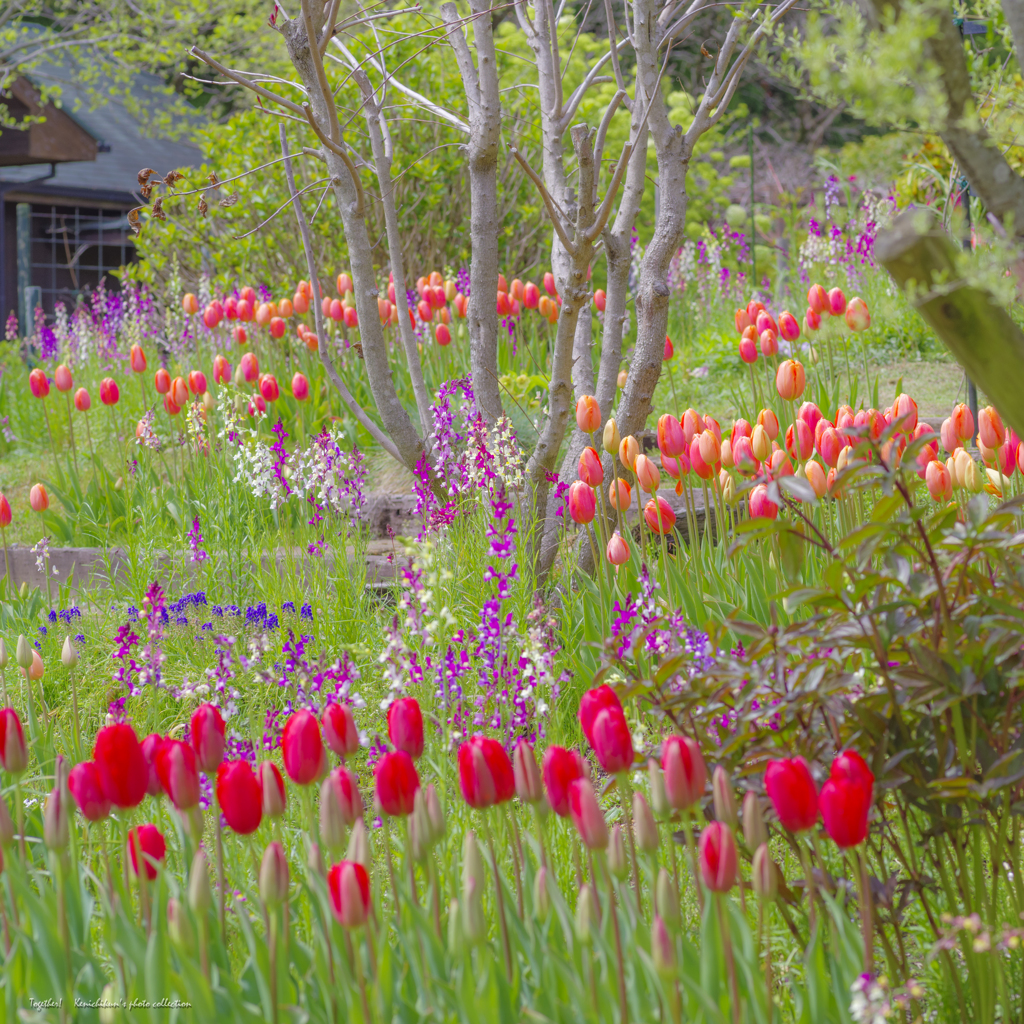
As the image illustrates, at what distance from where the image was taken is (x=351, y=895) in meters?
1.29

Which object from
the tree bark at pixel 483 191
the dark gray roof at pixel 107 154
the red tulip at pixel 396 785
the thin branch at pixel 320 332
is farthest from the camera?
the dark gray roof at pixel 107 154

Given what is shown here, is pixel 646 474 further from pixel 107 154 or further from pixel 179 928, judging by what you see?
pixel 107 154

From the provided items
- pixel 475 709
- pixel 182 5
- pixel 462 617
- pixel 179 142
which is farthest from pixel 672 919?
pixel 179 142

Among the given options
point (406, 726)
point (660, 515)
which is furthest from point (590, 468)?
point (406, 726)

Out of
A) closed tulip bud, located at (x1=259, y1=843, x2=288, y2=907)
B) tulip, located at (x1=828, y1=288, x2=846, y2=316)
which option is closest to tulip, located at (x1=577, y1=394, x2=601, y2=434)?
tulip, located at (x1=828, y1=288, x2=846, y2=316)

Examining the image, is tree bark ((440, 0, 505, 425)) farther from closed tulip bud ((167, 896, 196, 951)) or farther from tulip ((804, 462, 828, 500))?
closed tulip bud ((167, 896, 196, 951))

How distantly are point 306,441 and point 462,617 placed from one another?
2.40 metres

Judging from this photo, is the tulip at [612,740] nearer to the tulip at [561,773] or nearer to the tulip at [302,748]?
the tulip at [561,773]

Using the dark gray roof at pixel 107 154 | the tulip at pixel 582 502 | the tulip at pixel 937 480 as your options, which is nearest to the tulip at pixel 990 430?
the tulip at pixel 937 480

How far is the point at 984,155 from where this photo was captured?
137 cm

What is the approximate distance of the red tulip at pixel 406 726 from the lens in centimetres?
159

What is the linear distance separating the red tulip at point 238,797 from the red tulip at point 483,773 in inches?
11.5

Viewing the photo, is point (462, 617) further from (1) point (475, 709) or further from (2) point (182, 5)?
(2) point (182, 5)

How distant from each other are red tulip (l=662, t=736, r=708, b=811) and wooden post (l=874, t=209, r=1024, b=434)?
62 cm
